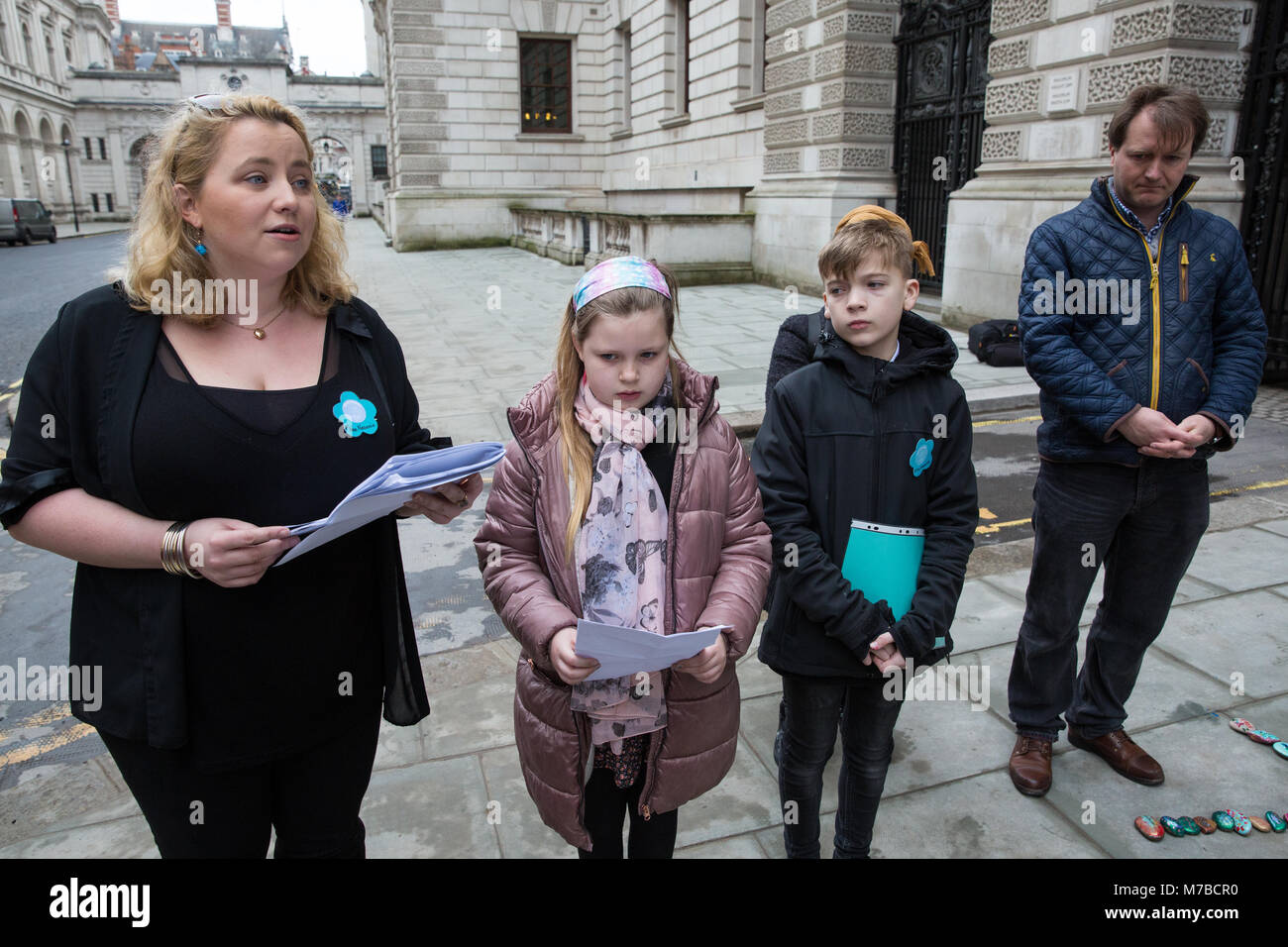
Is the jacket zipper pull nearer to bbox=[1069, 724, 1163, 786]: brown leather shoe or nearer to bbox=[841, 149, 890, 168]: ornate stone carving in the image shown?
Result: bbox=[1069, 724, 1163, 786]: brown leather shoe

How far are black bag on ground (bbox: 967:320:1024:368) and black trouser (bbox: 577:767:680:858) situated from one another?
8.20 meters

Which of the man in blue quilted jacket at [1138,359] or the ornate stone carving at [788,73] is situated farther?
the ornate stone carving at [788,73]

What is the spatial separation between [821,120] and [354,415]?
1347 cm

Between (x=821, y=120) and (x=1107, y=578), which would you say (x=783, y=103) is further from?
(x=1107, y=578)

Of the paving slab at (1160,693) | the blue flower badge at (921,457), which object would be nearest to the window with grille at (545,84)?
the paving slab at (1160,693)

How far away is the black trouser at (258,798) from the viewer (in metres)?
1.73

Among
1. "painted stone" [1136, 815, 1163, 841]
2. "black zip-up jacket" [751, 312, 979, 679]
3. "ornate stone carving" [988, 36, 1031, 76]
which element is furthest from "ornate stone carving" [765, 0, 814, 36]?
"painted stone" [1136, 815, 1163, 841]

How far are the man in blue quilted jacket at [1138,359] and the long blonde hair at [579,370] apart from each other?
127 centimetres

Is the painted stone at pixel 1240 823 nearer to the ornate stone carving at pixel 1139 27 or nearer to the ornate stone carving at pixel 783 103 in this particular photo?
the ornate stone carving at pixel 1139 27

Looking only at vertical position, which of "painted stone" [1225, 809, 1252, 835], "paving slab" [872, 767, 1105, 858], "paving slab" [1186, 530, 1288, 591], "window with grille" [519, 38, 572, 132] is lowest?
"paving slab" [872, 767, 1105, 858]

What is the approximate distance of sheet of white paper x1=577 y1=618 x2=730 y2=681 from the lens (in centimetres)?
157

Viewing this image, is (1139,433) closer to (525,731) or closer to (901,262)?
(901,262)

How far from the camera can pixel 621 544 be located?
6.50 ft

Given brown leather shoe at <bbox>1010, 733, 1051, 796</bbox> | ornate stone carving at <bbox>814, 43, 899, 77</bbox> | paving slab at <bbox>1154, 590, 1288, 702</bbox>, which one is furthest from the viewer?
ornate stone carving at <bbox>814, 43, 899, 77</bbox>
